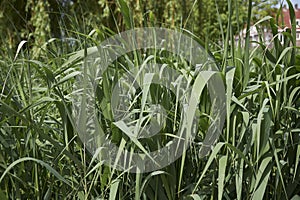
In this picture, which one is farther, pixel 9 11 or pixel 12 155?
pixel 9 11

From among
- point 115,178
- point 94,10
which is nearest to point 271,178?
point 115,178

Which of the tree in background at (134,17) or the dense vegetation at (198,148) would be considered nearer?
the dense vegetation at (198,148)

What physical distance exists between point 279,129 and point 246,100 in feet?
0.40

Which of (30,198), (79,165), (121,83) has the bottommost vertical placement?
(30,198)

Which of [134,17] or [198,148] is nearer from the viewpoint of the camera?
[198,148]

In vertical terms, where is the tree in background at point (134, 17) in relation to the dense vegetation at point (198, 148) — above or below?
above

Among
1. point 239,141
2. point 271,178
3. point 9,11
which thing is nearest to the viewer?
point 239,141

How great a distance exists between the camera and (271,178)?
3.59 ft

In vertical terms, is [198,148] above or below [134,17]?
below

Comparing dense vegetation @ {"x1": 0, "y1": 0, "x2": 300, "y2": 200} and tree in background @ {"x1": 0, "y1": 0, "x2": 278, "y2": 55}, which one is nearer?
dense vegetation @ {"x1": 0, "y1": 0, "x2": 300, "y2": 200}

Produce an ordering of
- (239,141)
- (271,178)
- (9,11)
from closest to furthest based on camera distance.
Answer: (239,141), (271,178), (9,11)

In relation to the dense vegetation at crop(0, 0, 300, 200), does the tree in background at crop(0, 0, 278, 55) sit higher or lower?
higher

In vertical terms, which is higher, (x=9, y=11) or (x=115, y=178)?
(x=9, y=11)

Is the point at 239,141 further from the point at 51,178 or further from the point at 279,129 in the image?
the point at 51,178
